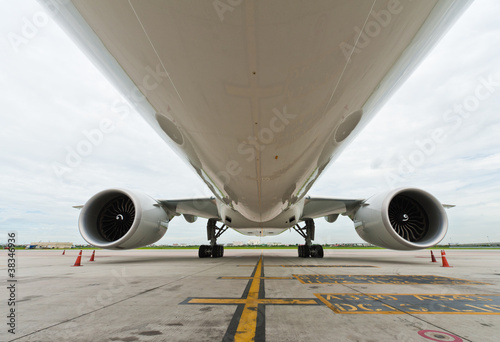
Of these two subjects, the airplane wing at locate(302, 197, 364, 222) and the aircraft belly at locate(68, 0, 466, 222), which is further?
the airplane wing at locate(302, 197, 364, 222)

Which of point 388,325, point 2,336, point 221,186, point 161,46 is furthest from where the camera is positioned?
point 221,186

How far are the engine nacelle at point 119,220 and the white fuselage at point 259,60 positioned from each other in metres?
5.64

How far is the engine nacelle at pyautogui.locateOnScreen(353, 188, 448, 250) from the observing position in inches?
287

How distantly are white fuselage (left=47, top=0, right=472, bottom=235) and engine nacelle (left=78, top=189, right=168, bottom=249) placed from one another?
18.5ft

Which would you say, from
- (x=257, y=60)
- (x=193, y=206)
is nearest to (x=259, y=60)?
(x=257, y=60)

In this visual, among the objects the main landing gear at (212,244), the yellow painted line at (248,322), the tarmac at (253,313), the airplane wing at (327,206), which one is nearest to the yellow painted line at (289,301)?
the tarmac at (253,313)

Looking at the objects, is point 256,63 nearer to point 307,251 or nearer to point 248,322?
point 248,322

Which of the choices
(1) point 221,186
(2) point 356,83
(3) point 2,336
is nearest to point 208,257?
(1) point 221,186

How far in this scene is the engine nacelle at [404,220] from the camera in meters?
7.29

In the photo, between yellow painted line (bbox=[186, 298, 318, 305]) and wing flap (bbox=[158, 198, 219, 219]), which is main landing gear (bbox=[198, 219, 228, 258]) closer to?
wing flap (bbox=[158, 198, 219, 219])

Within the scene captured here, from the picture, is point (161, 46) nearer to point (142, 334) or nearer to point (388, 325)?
point (142, 334)

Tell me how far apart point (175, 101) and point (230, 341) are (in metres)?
1.86

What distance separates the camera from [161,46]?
1.62 metres

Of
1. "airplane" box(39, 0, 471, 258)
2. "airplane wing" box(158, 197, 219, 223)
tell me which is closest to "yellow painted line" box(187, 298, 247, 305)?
"airplane" box(39, 0, 471, 258)
